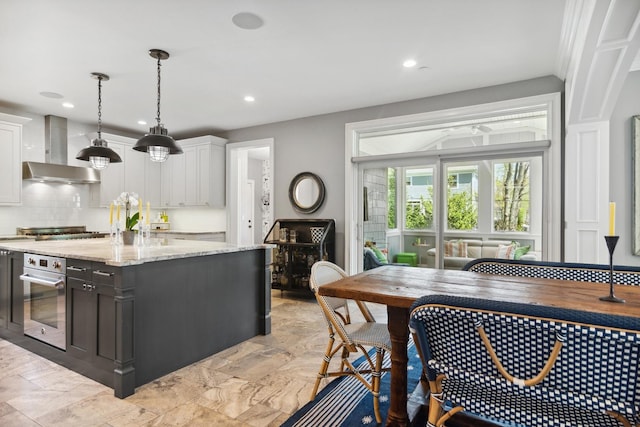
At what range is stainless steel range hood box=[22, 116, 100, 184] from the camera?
5.05 metres

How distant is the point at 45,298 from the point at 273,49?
2878mm

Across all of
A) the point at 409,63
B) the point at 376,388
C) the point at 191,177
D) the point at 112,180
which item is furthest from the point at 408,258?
the point at 112,180

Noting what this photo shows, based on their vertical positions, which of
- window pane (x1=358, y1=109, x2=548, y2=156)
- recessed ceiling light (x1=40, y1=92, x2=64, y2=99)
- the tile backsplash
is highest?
recessed ceiling light (x1=40, y1=92, x2=64, y2=99)

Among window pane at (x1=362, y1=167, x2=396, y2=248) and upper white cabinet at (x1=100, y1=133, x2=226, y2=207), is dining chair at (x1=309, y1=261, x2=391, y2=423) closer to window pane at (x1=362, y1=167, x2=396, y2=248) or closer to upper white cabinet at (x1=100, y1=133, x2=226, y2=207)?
window pane at (x1=362, y1=167, x2=396, y2=248)

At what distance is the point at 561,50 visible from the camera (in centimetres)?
318

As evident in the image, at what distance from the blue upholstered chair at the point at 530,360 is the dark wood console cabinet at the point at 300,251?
11.5 ft

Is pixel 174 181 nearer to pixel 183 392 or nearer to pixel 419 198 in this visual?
pixel 419 198

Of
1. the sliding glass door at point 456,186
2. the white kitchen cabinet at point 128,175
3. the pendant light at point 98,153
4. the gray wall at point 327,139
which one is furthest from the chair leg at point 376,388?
the white kitchen cabinet at point 128,175

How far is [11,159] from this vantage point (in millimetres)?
4781

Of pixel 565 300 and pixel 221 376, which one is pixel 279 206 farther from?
pixel 565 300

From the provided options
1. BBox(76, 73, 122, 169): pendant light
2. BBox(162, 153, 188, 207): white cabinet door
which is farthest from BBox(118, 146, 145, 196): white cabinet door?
BBox(76, 73, 122, 169): pendant light

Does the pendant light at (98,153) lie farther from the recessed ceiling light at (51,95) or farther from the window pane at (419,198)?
the window pane at (419,198)

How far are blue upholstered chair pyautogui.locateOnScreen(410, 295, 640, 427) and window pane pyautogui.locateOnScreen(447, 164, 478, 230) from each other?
10.7ft

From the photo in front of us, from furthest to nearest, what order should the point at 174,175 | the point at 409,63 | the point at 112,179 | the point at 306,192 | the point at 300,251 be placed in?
1. the point at 174,175
2. the point at 112,179
3. the point at 306,192
4. the point at 300,251
5. the point at 409,63
